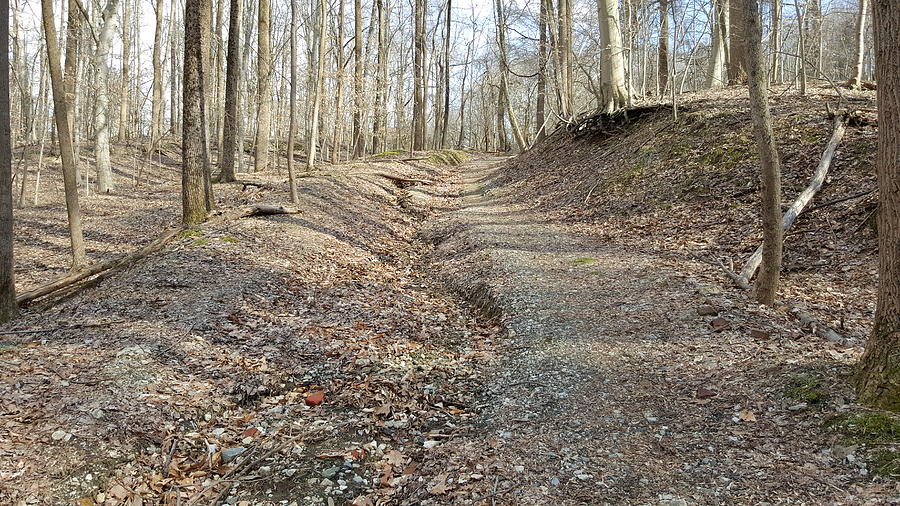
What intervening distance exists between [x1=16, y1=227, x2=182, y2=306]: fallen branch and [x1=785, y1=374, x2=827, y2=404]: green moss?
9159mm

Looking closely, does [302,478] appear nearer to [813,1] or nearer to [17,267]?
[17,267]

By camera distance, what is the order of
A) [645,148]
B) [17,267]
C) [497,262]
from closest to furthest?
[497,262]
[17,267]
[645,148]

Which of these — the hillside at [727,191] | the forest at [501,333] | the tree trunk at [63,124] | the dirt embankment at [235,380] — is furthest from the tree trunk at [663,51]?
the tree trunk at [63,124]

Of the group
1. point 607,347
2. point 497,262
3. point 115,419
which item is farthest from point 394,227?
point 115,419

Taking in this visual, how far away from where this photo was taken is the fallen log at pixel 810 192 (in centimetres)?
689

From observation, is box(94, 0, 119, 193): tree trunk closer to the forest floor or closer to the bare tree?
the bare tree

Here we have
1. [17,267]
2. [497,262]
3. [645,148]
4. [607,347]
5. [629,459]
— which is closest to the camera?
[629,459]

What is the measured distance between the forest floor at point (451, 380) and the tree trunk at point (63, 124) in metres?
1.28

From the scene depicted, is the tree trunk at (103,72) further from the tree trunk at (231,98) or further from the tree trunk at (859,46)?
the tree trunk at (859,46)

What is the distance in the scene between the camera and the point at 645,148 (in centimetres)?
1352

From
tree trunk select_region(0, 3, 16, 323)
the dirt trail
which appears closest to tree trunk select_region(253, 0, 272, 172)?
tree trunk select_region(0, 3, 16, 323)

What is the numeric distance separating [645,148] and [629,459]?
11227 millimetres

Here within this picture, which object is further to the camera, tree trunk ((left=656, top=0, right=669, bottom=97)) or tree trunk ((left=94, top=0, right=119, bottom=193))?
tree trunk ((left=656, top=0, right=669, bottom=97))

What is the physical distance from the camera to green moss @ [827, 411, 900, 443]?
10.9 ft
